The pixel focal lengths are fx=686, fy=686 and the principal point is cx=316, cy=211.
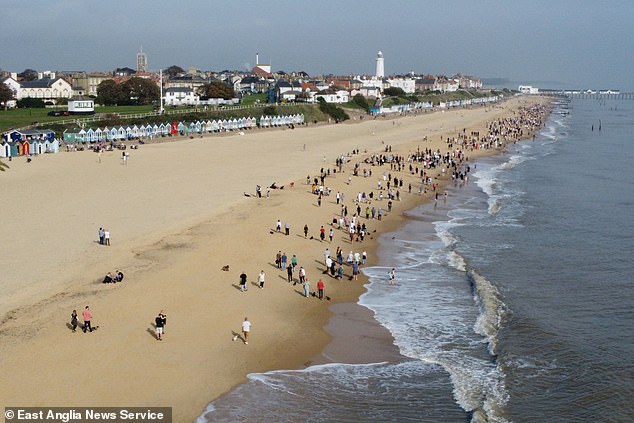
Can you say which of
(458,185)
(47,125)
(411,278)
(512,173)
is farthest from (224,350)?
(47,125)

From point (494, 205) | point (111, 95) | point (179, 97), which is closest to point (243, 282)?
point (494, 205)

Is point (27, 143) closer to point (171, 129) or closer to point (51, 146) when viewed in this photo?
point (51, 146)

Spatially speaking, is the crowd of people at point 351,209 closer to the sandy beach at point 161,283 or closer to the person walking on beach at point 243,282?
the person walking on beach at point 243,282

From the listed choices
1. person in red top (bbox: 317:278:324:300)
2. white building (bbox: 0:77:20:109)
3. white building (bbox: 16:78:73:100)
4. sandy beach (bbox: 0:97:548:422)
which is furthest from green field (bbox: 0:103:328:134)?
person in red top (bbox: 317:278:324:300)

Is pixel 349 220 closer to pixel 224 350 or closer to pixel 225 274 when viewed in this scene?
pixel 225 274

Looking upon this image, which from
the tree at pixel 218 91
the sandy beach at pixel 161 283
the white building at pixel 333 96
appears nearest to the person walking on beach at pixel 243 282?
the sandy beach at pixel 161 283

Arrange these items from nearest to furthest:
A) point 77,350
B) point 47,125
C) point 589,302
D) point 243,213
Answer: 1. point 77,350
2. point 589,302
3. point 243,213
4. point 47,125
